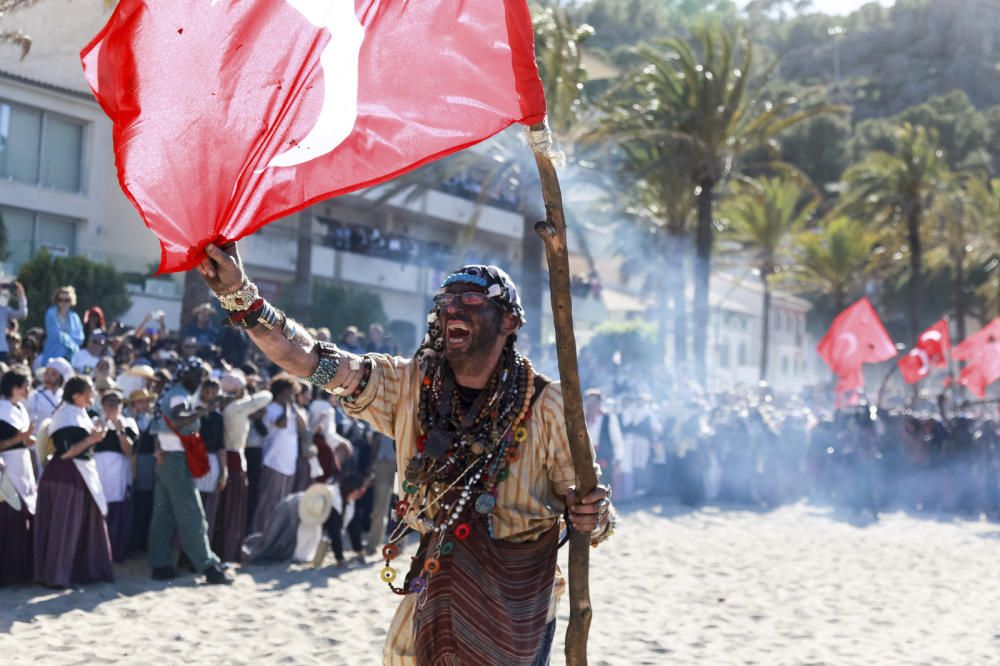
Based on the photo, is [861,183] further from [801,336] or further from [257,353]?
[801,336]

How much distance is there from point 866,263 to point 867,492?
2859cm

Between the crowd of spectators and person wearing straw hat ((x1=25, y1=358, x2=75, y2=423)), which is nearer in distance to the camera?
the crowd of spectators

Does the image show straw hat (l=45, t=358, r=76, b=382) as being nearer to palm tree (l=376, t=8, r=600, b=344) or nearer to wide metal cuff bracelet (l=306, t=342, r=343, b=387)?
wide metal cuff bracelet (l=306, t=342, r=343, b=387)

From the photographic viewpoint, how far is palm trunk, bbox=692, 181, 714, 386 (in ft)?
88.0

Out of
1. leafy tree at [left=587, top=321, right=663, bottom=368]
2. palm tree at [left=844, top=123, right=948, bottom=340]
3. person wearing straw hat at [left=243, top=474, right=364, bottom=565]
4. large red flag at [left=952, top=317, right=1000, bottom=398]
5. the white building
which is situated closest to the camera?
person wearing straw hat at [left=243, top=474, right=364, bottom=565]

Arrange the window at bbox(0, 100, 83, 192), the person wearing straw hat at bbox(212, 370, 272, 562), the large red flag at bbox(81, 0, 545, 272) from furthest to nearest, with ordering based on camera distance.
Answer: the window at bbox(0, 100, 83, 192), the person wearing straw hat at bbox(212, 370, 272, 562), the large red flag at bbox(81, 0, 545, 272)

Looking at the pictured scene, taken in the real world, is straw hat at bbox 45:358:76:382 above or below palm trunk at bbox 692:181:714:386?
below

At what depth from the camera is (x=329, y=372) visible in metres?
4.34

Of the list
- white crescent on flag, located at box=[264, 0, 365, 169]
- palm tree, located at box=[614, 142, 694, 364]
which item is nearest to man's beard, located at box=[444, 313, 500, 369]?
white crescent on flag, located at box=[264, 0, 365, 169]

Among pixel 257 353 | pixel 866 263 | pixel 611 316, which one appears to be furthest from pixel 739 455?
pixel 611 316

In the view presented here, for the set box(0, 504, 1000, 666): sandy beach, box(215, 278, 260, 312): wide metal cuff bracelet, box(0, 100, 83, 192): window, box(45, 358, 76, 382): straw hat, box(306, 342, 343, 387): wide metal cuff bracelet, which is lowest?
box(0, 504, 1000, 666): sandy beach

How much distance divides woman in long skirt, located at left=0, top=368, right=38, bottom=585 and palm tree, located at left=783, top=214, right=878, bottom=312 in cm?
3555

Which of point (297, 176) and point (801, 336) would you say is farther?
point (801, 336)

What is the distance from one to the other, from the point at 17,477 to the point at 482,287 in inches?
264
